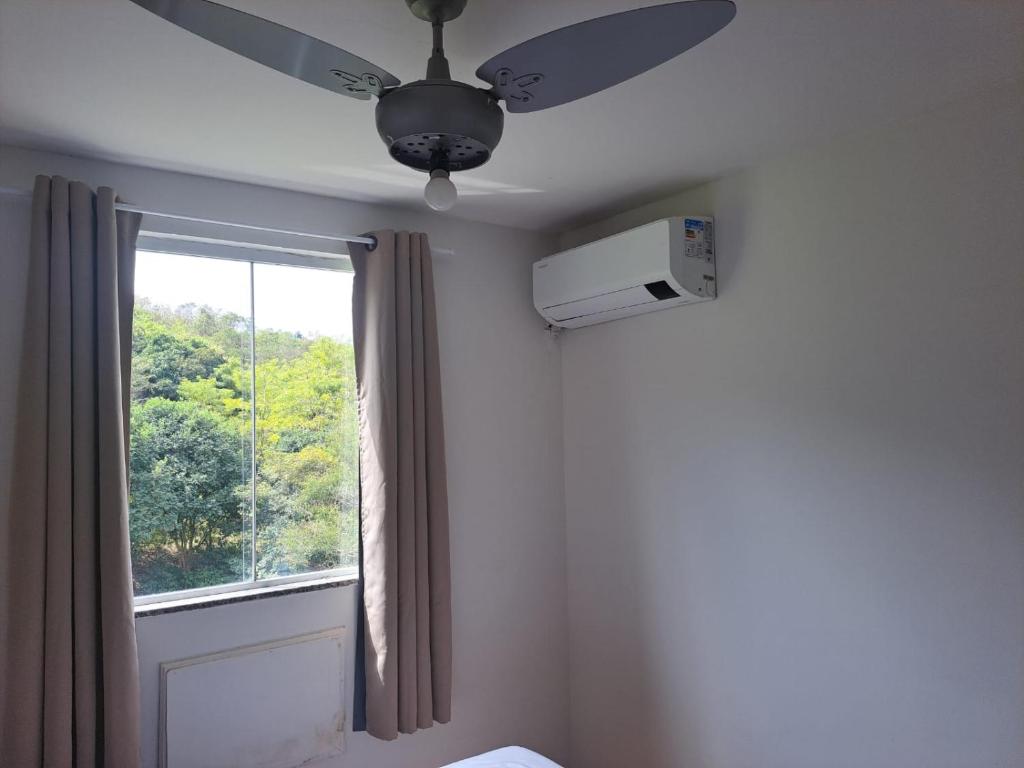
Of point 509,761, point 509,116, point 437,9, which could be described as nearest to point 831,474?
point 509,761

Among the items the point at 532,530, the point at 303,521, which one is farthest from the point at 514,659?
the point at 303,521

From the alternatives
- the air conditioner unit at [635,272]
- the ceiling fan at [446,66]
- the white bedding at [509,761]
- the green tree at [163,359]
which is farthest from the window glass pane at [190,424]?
the ceiling fan at [446,66]

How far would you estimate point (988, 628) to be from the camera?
1.81 meters

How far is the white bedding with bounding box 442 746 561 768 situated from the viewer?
2061 mm

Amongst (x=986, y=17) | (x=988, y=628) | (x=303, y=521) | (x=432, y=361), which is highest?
(x=986, y=17)

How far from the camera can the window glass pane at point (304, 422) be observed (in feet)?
8.44

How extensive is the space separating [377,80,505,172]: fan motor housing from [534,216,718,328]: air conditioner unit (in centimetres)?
129

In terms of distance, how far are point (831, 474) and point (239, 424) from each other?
2.01m

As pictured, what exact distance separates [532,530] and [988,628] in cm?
175

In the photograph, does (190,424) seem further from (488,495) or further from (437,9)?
(437,9)

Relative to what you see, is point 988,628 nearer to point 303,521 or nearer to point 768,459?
point 768,459

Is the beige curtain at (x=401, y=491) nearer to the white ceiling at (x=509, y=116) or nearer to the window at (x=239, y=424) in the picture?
the window at (x=239, y=424)

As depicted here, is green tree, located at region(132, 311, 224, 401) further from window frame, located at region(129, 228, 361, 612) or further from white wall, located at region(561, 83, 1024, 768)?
white wall, located at region(561, 83, 1024, 768)

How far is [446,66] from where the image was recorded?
1.33 meters
